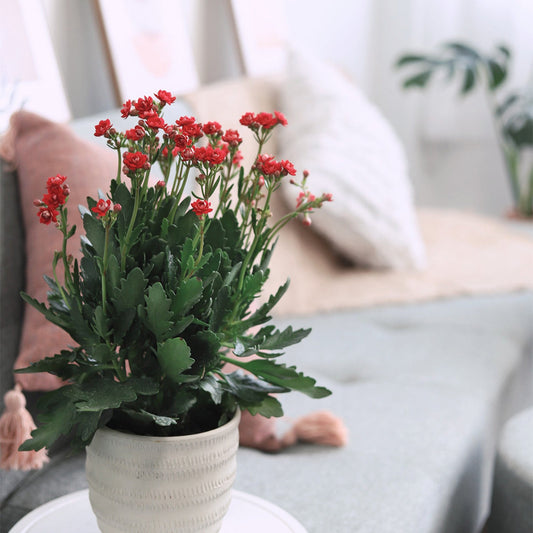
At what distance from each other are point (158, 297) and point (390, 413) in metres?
0.68

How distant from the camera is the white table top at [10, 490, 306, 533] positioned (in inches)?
27.5

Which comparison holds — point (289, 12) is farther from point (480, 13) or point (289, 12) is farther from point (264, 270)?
point (264, 270)

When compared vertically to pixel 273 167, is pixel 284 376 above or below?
below

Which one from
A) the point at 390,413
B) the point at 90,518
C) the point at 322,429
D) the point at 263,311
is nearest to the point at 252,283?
the point at 263,311

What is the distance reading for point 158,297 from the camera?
21.2 inches

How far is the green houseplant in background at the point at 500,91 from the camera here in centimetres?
246

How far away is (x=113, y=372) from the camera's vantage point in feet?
1.99

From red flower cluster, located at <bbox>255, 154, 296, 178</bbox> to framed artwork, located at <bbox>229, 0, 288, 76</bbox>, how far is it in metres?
1.58

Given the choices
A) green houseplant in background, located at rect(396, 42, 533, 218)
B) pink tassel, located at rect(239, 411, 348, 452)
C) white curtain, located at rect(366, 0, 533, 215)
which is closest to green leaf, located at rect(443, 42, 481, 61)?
green houseplant in background, located at rect(396, 42, 533, 218)

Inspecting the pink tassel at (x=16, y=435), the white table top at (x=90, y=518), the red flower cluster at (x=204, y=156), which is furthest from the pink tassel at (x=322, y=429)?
the red flower cluster at (x=204, y=156)

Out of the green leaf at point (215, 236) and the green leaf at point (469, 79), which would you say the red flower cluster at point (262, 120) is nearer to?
the green leaf at point (215, 236)

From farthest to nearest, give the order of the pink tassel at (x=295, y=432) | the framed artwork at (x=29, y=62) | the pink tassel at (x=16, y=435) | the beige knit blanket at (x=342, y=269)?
the beige knit blanket at (x=342, y=269), the framed artwork at (x=29, y=62), the pink tassel at (x=295, y=432), the pink tassel at (x=16, y=435)

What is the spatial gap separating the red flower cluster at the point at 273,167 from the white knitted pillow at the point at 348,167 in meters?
1.01

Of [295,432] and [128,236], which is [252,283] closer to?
[128,236]
